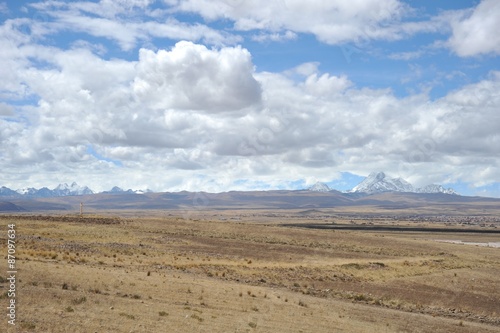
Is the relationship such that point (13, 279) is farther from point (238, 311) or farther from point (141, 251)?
point (141, 251)

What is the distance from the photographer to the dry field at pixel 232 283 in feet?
70.1

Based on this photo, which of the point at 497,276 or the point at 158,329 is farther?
the point at 497,276

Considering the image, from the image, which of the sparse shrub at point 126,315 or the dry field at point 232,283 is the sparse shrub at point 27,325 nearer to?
the dry field at point 232,283

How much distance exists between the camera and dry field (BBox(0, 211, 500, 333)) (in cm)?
2136

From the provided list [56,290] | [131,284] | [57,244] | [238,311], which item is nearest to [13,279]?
[56,290]

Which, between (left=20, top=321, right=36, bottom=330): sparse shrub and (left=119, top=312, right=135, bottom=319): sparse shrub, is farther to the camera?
(left=119, top=312, right=135, bottom=319): sparse shrub

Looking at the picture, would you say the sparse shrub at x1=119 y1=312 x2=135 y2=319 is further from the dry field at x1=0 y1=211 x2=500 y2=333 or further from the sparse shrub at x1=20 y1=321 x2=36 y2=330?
the sparse shrub at x1=20 y1=321 x2=36 y2=330

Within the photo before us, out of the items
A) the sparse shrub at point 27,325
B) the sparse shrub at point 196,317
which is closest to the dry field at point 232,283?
the sparse shrub at point 27,325

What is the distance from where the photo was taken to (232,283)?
36312 mm

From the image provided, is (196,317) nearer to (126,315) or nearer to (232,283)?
(126,315)

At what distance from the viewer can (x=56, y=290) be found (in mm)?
23266

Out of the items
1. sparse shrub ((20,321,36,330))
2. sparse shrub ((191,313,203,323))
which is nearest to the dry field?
sparse shrub ((20,321,36,330))

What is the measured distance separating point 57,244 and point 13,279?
2688 cm

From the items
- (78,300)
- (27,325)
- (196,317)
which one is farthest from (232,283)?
(27,325)
